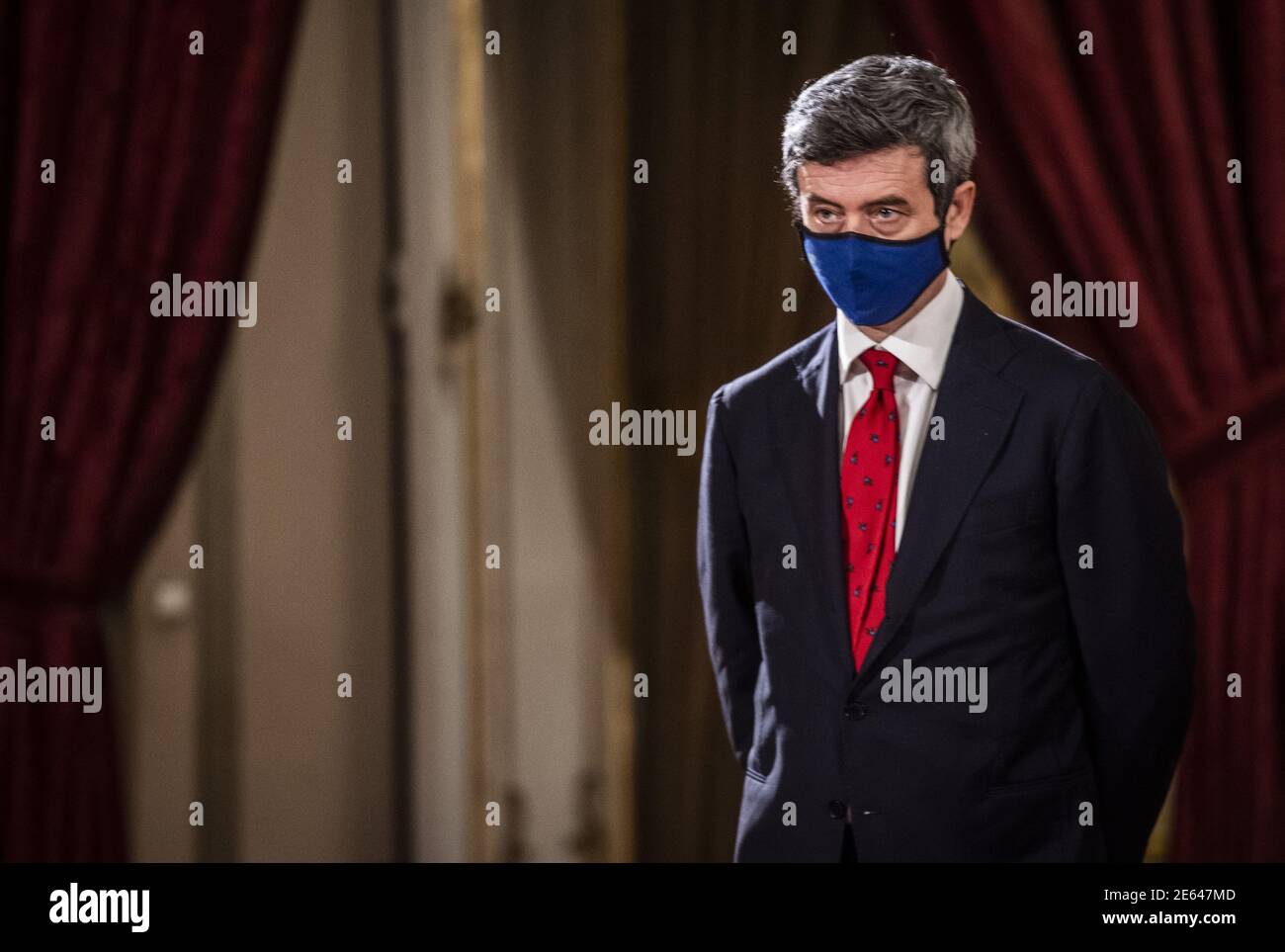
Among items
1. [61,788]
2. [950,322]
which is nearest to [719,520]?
[950,322]

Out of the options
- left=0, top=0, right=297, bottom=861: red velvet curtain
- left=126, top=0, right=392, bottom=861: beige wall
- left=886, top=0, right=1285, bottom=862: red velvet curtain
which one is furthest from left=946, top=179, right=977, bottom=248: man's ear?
left=0, top=0, right=297, bottom=861: red velvet curtain

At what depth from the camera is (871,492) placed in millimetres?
2025

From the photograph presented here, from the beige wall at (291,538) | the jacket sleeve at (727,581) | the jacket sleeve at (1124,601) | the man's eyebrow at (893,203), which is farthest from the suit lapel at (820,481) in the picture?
the beige wall at (291,538)

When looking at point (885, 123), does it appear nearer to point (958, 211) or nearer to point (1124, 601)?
point (958, 211)

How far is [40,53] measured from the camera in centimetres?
265

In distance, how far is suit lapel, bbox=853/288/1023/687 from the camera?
75.2 inches

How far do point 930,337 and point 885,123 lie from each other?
1.11ft

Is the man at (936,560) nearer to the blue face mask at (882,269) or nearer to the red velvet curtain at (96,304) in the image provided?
the blue face mask at (882,269)

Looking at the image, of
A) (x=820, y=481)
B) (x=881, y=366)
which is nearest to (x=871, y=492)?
(x=820, y=481)

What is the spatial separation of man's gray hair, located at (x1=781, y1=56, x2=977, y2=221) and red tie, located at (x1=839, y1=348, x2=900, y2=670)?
0.99ft

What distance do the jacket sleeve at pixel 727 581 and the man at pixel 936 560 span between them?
0.20ft
